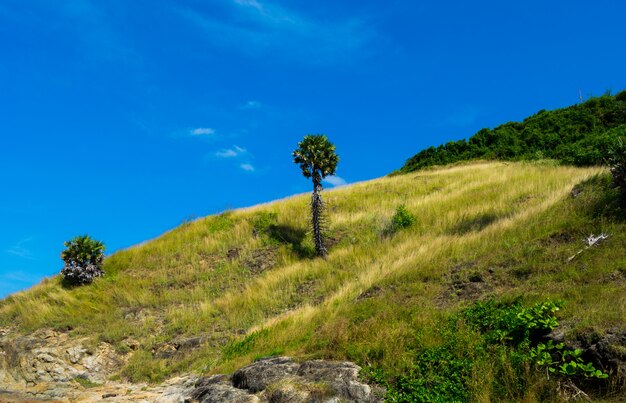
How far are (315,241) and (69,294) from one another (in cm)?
1247

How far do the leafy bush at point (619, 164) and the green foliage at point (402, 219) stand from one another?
9.81 metres

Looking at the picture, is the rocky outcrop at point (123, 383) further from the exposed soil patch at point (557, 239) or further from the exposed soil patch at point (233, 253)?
the exposed soil patch at point (233, 253)

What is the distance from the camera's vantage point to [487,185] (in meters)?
26.1

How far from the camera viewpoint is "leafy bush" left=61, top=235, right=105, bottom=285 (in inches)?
921

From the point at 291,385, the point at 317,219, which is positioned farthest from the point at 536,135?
the point at 291,385

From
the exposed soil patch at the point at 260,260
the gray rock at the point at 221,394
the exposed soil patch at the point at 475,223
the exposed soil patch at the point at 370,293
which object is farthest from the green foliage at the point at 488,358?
the exposed soil patch at the point at 260,260

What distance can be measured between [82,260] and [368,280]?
53.3ft

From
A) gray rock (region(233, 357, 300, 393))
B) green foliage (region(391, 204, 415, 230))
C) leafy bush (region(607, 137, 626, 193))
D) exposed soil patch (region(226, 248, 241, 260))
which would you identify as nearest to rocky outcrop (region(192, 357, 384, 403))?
gray rock (region(233, 357, 300, 393))

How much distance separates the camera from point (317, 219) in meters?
24.1

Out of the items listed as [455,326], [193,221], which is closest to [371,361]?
[455,326]

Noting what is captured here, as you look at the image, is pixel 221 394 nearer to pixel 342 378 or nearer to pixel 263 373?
pixel 263 373

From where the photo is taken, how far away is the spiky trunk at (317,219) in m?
23.6

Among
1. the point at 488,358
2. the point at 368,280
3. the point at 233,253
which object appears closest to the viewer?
the point at 488,358

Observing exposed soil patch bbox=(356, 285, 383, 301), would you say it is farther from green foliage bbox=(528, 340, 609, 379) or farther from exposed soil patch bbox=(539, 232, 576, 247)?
green foliage bbox=(528, 340, 609, 379)
